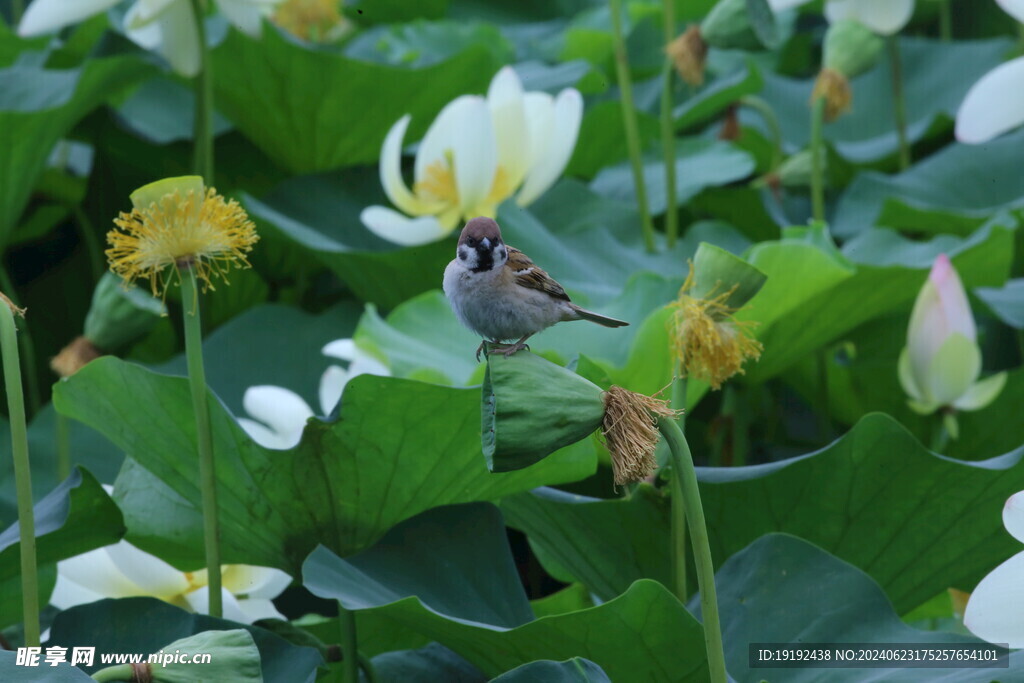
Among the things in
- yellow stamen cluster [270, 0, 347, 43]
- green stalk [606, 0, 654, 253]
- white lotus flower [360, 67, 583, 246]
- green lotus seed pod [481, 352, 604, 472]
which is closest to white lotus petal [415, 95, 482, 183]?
white lotus flower [360, 67, 583, 246]

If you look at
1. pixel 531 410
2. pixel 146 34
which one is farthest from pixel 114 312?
pixel 531 410

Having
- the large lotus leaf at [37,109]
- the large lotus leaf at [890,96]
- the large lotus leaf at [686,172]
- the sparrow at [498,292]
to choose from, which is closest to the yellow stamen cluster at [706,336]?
the sparrow at [498,292]

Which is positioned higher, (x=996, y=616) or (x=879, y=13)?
(x=879, y=13)

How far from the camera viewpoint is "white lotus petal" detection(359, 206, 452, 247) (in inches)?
47.4

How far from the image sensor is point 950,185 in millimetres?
1545

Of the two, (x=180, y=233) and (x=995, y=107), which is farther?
(x=995, y=107)

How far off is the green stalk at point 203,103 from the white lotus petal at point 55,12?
0.31ft

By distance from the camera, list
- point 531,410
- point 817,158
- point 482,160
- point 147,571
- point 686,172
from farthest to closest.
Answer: point 686,172 → point 817,158 → point 482,160 → point 147,571 → point 531,410

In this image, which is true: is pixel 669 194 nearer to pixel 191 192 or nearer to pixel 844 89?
pixel 844 89

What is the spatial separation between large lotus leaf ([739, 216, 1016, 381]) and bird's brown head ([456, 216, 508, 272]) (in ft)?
1.53

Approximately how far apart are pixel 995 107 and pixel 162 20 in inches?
34.3

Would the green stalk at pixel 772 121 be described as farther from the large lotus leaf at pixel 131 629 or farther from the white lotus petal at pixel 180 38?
the large lotus leaf at pixel 131 629

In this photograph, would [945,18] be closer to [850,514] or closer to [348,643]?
[850,514]

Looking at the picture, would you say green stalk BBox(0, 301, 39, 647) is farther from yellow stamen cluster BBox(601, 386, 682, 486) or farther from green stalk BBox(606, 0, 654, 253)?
green stalk BBox(606, 0, 654, 253)
